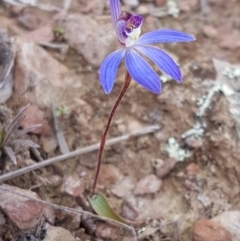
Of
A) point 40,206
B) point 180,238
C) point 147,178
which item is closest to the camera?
point 40,206

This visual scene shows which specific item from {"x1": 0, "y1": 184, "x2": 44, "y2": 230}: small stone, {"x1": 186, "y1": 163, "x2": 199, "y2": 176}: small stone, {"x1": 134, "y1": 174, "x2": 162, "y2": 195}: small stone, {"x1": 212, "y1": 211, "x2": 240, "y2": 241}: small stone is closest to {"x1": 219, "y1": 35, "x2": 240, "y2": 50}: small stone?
{"x1": 186, "y1": 163, "x2": 199, "y2": 176}: small stone

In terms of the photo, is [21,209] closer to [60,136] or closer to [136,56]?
[60,136]

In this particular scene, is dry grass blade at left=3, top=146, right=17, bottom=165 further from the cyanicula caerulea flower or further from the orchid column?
the cyanicula caerulea flower

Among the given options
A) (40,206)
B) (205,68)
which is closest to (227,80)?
(205,68)

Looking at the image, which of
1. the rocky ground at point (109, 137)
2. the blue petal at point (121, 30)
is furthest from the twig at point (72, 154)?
the blue petal at point (121, 30)

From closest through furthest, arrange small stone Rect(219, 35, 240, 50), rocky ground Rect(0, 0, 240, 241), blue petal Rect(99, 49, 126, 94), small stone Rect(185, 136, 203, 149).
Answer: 1. blue petal Rect(99, 49, 126, 94)
2. rocky ground Rect(0, 0, 240, 241)
3. small stone Rect(185, 136, 203, 149)
4. small stone Rect(219, 35, 240, 50)

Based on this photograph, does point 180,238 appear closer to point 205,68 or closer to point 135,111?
point 135,111
